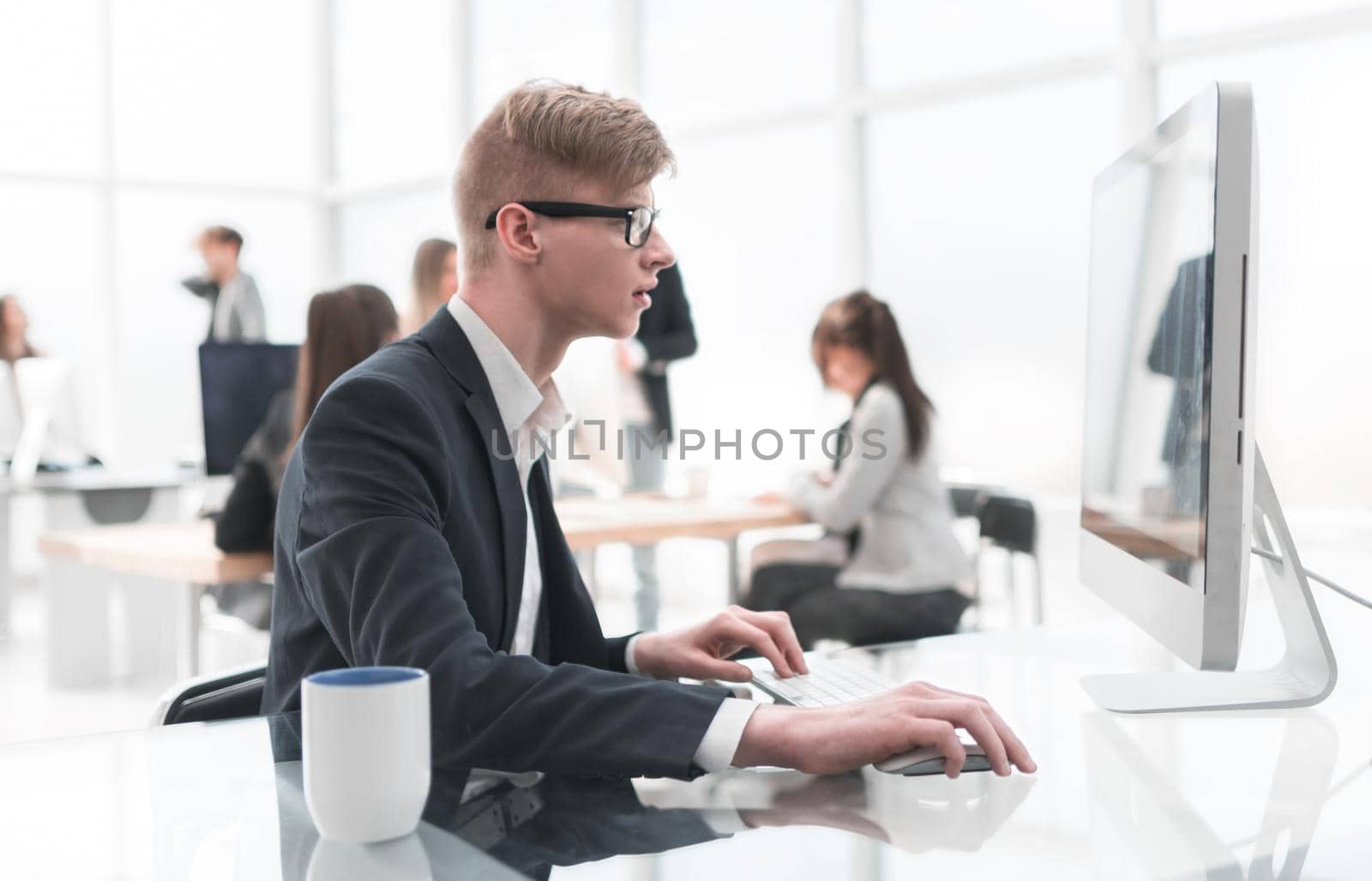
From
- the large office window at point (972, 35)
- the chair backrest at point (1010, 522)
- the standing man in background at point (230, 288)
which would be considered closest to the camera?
the chair backrest at point (1010, 522)

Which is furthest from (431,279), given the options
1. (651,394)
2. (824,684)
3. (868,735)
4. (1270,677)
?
(868,735)

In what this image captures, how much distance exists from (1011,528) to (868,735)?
2.71 metres

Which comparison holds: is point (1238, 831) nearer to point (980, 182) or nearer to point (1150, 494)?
point (1150, 494)

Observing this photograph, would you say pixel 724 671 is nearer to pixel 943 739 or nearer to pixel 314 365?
pixel 943 739

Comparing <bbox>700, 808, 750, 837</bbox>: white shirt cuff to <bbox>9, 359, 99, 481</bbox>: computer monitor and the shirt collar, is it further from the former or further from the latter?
<bbox>9, 359, 99, 481</bbox>: computer monitor

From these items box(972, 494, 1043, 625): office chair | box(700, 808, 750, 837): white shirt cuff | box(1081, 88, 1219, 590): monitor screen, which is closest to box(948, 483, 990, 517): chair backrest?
box(972, 494, 1043, 625): office chair

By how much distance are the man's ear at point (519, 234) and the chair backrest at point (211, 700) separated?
0.54 meters

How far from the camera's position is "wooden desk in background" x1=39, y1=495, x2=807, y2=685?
9.09ft

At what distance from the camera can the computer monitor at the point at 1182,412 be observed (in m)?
0.95

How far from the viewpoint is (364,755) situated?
73 cm

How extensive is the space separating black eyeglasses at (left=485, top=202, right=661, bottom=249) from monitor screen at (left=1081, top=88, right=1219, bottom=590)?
0.49m

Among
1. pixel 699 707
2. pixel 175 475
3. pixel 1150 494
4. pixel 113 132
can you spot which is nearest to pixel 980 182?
pixel 175 475

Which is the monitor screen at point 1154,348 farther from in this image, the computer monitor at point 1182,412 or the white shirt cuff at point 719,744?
the white shirt cuff at point 719,744

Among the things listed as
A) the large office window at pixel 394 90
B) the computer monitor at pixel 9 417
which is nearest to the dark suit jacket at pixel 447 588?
the computer monitor at pixel 9 417
